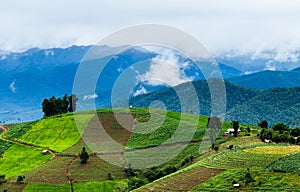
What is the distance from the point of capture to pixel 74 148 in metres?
123

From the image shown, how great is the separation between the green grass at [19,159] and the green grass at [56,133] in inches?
197

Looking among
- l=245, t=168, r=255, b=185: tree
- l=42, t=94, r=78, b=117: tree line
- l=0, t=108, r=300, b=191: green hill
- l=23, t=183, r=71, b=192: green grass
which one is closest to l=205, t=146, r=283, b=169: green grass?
l=0, t=108, r=300, b=191: green hill

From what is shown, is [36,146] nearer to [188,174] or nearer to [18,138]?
[18,138]

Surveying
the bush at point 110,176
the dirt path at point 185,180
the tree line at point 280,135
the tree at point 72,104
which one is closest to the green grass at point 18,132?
the tree at point 72,104

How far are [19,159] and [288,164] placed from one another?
78.1 m

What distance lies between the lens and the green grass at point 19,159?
112 m

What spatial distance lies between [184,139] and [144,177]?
99.0ft

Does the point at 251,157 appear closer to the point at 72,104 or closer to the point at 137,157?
the point at 137,157

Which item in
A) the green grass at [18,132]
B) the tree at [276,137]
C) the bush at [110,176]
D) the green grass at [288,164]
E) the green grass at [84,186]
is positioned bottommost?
the green grass at [84,186]

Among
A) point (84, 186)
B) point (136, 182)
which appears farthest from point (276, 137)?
point (84, 186)

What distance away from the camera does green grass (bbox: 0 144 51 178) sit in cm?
11221

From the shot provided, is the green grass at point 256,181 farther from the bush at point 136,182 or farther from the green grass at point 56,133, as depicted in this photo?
the green grass at point 56,133

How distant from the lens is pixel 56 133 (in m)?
140

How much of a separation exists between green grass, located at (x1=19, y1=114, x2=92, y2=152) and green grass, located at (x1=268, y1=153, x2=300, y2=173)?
70124 mm
